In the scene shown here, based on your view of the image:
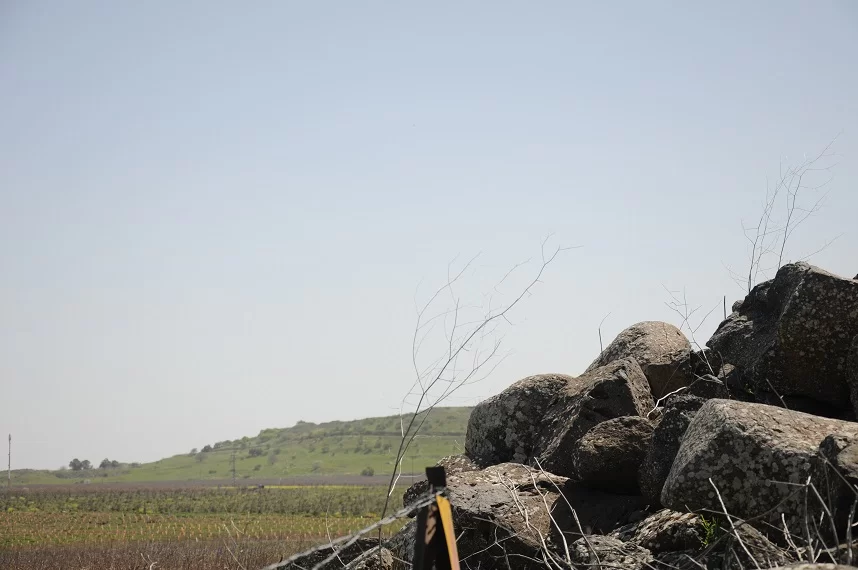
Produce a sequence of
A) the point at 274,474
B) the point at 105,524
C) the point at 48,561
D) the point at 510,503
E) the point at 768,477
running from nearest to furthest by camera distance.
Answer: the point at 768,477 → the point at 510,503 → the point at 48,561 → the point at 105,524 → the point at 274,474

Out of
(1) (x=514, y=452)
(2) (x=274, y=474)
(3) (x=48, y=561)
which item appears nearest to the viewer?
(1) (x=514, y=452)

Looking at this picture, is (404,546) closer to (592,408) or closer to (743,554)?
(592,408)

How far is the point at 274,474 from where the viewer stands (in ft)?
373

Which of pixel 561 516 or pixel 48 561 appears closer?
pixel 561 516

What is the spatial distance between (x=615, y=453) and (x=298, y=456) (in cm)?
12459

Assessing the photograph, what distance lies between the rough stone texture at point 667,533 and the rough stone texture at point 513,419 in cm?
306

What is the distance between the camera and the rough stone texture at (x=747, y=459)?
5719mm

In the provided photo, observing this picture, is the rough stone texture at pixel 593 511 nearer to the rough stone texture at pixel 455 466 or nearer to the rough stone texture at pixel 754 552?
the rough stone texture at pixel 455 466

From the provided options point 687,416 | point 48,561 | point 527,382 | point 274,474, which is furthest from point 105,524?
point 274,474

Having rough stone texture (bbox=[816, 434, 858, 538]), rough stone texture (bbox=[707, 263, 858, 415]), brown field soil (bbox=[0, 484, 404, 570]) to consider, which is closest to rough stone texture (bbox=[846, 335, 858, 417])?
rough stone texture (bbox=[707, 263, 858, 415])

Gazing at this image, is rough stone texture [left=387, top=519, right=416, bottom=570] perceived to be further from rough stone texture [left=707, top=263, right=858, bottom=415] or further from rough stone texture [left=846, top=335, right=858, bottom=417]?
rough stone texture [left=846, top=335, right=858, bottom=417]

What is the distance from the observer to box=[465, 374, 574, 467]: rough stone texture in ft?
31.9

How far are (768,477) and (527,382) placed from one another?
4531mm

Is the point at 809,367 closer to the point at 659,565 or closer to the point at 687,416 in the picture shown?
the point at 687,416
